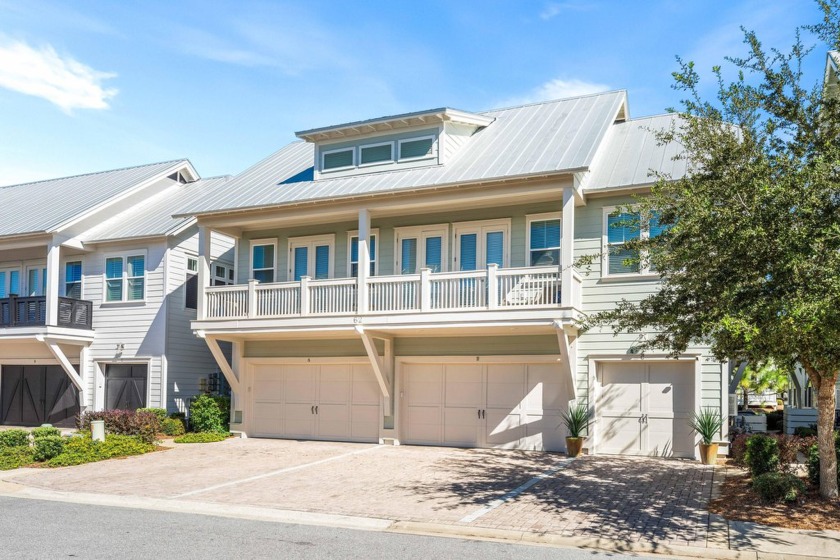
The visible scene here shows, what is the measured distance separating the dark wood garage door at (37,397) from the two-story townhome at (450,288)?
743cm

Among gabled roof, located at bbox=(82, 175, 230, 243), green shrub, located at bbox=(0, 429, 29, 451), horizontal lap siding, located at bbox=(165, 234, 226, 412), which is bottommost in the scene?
green shrub, located at bbox=(0, 429, 29, 451)

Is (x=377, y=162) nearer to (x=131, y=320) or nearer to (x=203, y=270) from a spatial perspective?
(x=203, y=270)

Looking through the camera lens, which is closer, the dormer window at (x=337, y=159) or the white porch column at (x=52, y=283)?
the dormer window at (x=337, y=159)

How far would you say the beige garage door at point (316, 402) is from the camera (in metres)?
21.0

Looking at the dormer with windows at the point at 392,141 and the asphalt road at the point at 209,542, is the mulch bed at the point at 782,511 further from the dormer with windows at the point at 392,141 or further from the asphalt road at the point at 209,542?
the dormer with windows at the point at 392,141

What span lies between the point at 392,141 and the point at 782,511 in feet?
44.0

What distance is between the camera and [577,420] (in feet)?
58.6

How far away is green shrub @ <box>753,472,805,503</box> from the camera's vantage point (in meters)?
11.3

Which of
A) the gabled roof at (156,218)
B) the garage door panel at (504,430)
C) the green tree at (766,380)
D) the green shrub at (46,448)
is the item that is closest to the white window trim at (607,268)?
the garage door panel at (504,430)

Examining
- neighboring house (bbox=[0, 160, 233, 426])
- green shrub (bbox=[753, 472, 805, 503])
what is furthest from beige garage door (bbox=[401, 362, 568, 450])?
neighboring house (bbox=[0, 160, 233, 426])

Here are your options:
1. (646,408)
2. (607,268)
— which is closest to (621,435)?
(646,408)

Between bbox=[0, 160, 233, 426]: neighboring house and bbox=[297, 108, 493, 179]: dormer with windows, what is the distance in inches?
149

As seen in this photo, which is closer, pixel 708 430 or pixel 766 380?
pixel 708 430

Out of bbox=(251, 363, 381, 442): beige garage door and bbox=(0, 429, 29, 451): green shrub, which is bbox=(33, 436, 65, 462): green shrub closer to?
bbox=(0, 429, 29, 451): green shrub
